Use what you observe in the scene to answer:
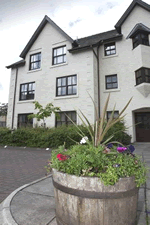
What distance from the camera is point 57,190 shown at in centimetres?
186

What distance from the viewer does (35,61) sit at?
15.5 meters

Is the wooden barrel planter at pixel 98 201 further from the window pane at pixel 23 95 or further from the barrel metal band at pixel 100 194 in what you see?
the window pane at pixel 23 95

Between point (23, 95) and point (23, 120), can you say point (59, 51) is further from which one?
point (23, 120)

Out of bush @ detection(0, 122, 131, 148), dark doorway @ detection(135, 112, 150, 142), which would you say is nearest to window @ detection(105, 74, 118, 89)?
dark doorway @ detection(135, 112, 150, 142)

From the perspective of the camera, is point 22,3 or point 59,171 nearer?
point 59,171

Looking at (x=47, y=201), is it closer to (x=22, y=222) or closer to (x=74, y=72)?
(x=22, y=222)

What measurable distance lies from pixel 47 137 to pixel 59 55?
28.9ft

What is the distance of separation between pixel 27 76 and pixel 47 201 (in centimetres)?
1471

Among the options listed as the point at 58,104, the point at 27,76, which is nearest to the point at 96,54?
the point at 58,104

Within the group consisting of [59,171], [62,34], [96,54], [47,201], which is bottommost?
[47,201]

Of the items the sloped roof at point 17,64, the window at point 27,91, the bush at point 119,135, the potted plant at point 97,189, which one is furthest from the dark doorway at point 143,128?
the sloped roof at point 17,64

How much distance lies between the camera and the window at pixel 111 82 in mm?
12719

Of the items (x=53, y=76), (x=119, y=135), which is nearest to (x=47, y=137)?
(x=119, y=135)

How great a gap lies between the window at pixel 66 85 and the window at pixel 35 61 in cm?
342
